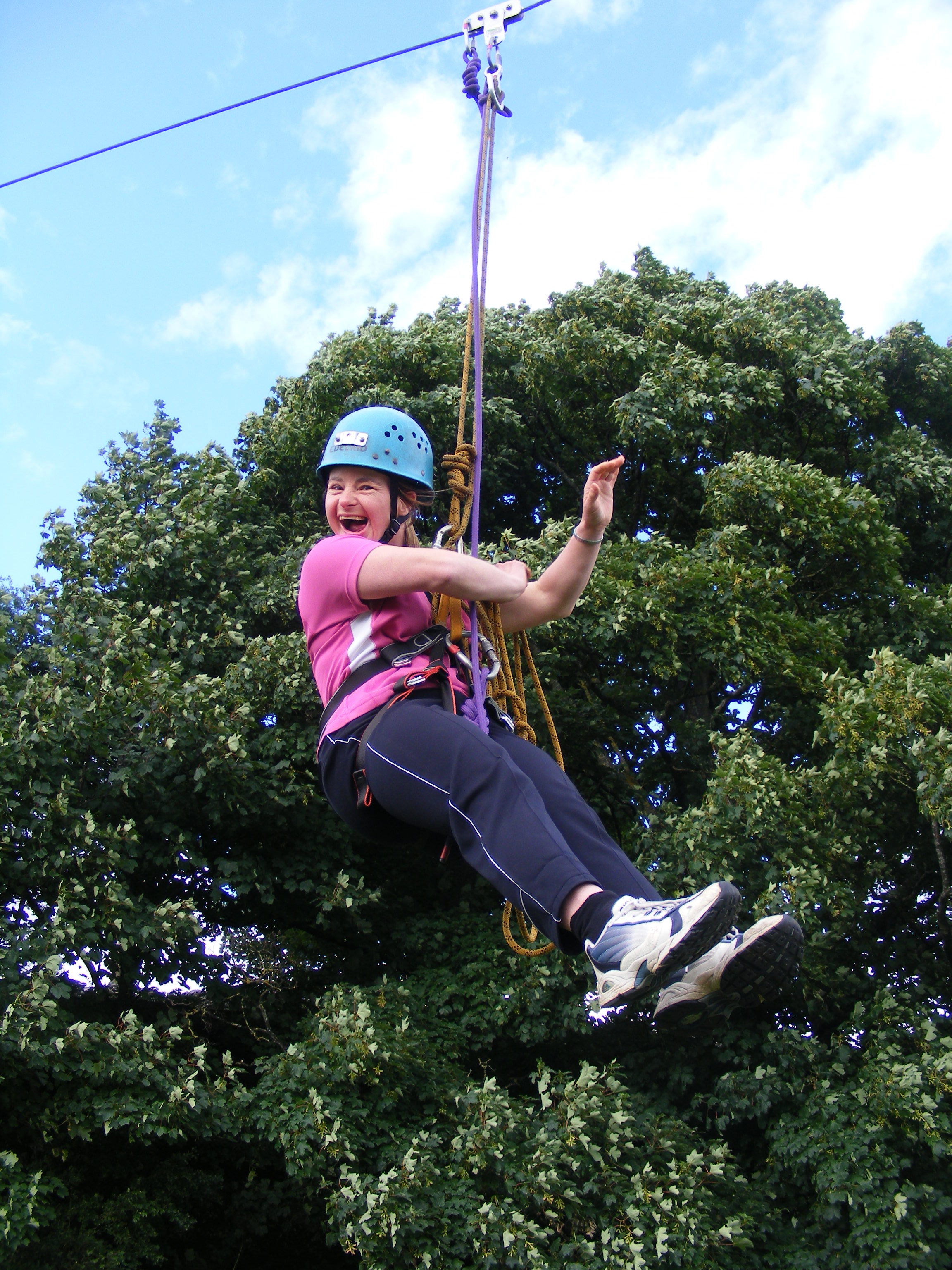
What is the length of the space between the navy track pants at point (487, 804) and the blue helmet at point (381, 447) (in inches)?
29.5

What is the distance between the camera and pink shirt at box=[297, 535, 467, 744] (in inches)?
111

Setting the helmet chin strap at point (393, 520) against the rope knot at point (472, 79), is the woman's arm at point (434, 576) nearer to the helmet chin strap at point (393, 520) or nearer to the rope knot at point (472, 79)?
the helmet chin strap at point (393, 520)

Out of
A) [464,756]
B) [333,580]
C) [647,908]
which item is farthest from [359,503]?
[647,908]

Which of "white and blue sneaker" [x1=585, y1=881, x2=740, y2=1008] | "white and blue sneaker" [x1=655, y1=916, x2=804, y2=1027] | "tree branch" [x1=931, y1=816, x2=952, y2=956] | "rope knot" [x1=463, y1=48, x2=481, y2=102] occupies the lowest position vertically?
"white and blue sneaker" [x1=655, y1=916, x2=804, y2=1027]

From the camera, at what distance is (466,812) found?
250 cm

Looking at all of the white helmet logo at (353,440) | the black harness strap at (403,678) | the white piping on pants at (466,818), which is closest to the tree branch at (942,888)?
the black harness strap at (403,678)

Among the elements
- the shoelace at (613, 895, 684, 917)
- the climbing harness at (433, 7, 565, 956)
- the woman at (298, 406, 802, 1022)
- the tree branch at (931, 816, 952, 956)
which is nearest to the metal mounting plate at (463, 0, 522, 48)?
the climbing harness at (433, 7, 565, 956)

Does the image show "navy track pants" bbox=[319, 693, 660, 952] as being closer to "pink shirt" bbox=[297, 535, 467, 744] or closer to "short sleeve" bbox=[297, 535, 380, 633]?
Answer: "pink shirt" bbox=[297, 535, 467, 744]

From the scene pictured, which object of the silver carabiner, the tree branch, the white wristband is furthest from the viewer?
the tree branch

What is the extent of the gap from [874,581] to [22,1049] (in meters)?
7.12

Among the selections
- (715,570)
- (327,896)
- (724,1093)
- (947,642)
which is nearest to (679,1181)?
(724,1093)

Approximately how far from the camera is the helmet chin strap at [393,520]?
10.5ft

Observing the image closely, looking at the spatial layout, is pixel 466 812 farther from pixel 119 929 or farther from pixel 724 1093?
pixel 724 1093

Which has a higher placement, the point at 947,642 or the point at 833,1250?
the point at 947,642
